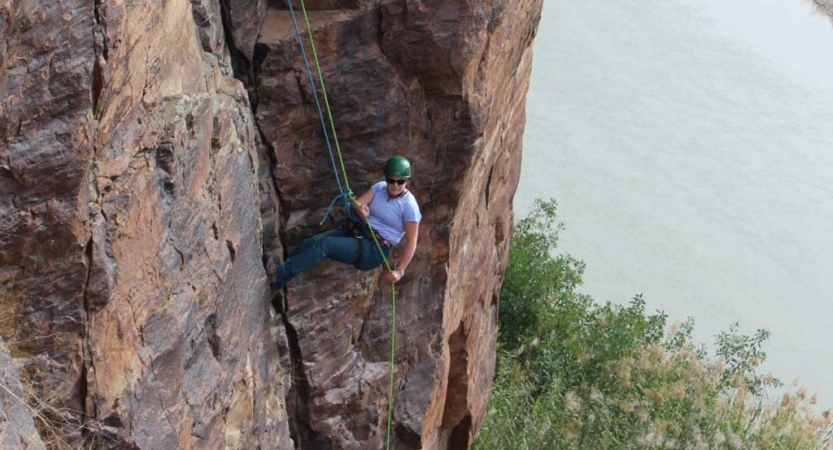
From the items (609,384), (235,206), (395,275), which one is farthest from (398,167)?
(609,384)

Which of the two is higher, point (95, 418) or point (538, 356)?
point (95, 418)

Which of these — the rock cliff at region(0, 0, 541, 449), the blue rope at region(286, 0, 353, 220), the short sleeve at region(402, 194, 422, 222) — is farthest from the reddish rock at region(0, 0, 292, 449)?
the short sleeve at region(402, 194, 422, 222)

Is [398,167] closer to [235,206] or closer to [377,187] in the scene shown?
[377,187]

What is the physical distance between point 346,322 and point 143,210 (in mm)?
2667

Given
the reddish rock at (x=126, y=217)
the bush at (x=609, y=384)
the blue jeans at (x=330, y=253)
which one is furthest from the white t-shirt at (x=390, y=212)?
the bush at (x=609, y=384)

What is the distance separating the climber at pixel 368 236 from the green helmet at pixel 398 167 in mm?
61

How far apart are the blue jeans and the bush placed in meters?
4.62

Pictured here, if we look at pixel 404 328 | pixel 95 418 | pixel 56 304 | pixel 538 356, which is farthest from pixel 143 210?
pixel 538 356

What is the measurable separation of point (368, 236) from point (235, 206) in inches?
43.7

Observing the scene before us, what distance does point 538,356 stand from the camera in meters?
13.3

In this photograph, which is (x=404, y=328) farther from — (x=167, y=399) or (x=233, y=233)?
(x=167, y=399)

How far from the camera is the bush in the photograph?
11477mm

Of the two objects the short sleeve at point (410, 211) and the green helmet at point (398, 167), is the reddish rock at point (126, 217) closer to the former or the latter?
the green helmet at point (398, 167)

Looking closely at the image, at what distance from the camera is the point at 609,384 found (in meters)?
12.8
